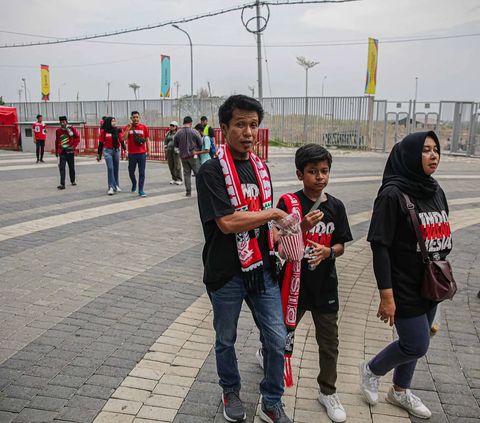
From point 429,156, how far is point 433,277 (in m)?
0.69

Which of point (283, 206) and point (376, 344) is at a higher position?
point (283, 206)

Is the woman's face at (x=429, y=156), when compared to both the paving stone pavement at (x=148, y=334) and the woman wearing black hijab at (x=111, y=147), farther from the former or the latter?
the woman wearing black hijab at (x=111, y=147)

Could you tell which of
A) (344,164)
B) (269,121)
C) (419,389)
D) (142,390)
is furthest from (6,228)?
(269,121)

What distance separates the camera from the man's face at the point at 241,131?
2.63 meters

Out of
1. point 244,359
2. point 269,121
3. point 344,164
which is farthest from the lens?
point 269,121

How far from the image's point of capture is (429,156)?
2.74 m

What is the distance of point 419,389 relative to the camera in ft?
10.8

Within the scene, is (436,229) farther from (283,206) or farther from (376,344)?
(376,344)

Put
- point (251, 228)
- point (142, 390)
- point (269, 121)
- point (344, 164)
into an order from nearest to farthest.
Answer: point (251, 228) < point (142, 390) < point (344, 164) < point (269, 121)

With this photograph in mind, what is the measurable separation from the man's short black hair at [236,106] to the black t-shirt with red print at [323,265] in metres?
0.64

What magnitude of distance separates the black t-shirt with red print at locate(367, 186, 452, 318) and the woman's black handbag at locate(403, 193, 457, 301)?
0.03 metres

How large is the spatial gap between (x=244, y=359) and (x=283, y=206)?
4.51 feet

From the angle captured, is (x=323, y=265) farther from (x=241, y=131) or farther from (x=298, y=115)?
(x=298, y=115)

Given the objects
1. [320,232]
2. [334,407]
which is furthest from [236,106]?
[334,407]
